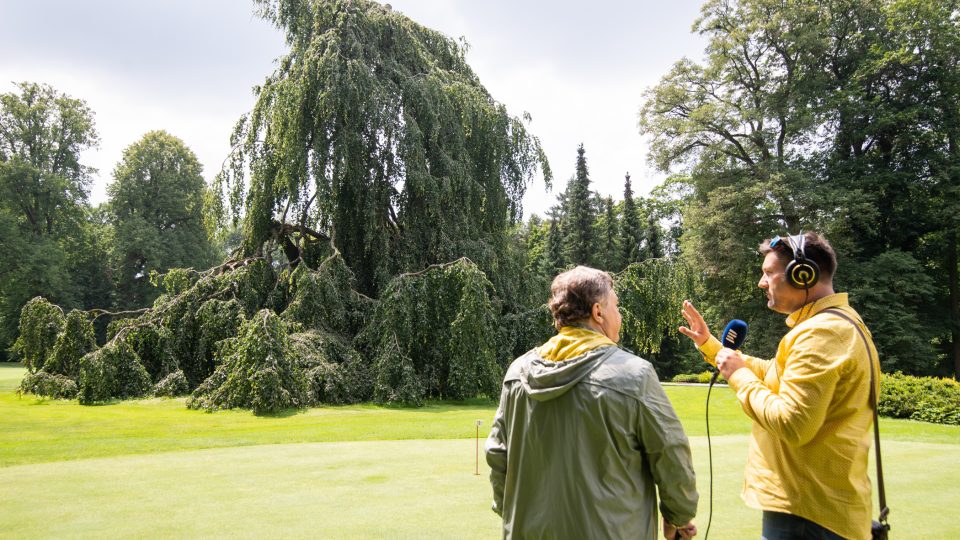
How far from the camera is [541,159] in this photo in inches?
664

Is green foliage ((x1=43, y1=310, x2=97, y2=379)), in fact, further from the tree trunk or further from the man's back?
the tree trunk

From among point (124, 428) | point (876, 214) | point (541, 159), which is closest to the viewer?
point (124, 428)

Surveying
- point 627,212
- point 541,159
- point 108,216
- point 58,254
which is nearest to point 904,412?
point 541,159

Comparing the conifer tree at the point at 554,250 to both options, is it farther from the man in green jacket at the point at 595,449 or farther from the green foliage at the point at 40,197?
the man in green jacket at the point at 595,449

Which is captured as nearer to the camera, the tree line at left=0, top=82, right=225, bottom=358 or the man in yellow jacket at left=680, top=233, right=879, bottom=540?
the man in yellow jacket at left=680, top=233, right=879, bottom=540

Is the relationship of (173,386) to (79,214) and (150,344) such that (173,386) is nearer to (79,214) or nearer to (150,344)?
(150,344)

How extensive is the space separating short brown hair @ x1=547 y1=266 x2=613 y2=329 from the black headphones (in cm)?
67

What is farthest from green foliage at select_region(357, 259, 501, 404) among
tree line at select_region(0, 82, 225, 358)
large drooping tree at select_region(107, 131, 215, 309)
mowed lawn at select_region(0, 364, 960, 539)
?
large drooping tree at select_region(107, 131, 215, 309)

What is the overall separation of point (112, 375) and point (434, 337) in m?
6.36

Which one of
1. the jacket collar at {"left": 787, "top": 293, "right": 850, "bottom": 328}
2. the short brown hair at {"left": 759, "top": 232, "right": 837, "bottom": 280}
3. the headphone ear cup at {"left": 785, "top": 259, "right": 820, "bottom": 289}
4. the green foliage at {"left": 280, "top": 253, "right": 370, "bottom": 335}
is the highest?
the green foliage at {"left": 280, "top": 253, "right": 370, "bottom": 335}

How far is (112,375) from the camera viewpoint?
12.0 metres

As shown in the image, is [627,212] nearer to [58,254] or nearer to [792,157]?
[792,157]

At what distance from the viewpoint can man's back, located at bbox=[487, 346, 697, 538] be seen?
1.91m

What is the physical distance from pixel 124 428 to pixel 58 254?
26144 millimetres
